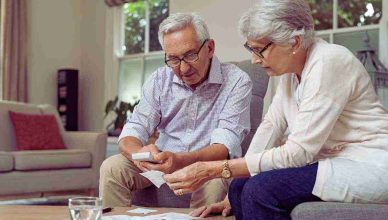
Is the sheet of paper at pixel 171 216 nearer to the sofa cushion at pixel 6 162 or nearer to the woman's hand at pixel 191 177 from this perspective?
the woman's hand at pixel 191 177

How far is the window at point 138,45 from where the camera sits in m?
5.85

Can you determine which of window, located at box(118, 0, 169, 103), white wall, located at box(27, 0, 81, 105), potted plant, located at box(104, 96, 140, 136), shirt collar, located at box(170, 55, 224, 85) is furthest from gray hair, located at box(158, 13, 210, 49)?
white wall, located at box(27, 0, 81, 105)

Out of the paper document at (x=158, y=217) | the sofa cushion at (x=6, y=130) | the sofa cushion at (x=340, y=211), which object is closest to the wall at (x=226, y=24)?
the sofa cushion at (x=6, y=130)

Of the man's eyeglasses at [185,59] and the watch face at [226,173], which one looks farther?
the man's eyeglasses at [185,59]

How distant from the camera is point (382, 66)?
3.68 m

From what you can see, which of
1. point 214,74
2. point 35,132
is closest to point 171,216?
point 214,74

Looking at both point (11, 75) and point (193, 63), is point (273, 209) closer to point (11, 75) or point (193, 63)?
point (193, 63)

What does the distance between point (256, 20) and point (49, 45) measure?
5.20 m

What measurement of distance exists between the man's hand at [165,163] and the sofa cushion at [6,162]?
2514mm

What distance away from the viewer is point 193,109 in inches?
94.1

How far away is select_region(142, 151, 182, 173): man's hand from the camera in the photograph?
194 cm

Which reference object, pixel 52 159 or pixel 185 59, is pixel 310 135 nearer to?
pixel 185 59

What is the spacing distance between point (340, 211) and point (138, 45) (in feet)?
16.0

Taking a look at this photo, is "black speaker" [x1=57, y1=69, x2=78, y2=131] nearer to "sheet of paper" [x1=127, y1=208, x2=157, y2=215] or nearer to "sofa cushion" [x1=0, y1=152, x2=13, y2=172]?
"sofa cushion" [x1=0, y1=152, x2=13, y2=172]
